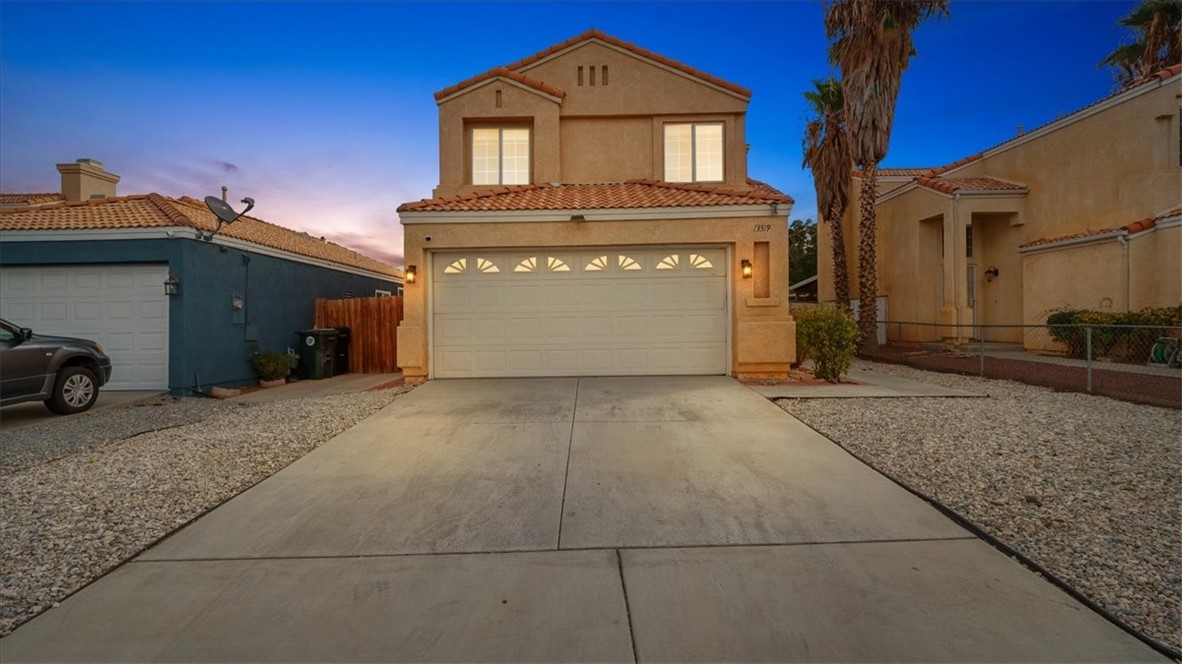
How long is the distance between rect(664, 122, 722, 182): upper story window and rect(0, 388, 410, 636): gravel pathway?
30.1 feet

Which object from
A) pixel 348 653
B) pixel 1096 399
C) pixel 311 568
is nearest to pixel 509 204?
pixel 311 568

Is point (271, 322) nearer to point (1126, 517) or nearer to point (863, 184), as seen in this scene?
A: point (1126, 517)

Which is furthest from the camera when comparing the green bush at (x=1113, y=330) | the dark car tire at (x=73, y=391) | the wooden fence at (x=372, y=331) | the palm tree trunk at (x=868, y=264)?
the palm tree trunk at (x=868, y=264)

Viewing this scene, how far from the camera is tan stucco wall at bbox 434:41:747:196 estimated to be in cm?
1373

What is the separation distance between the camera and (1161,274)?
12891 mm

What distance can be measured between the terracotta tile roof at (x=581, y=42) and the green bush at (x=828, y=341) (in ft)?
21.5

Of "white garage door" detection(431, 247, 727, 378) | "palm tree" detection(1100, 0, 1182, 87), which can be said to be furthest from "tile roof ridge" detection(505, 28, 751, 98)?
"palm tree" detection(1100, 0, 1182, 87)

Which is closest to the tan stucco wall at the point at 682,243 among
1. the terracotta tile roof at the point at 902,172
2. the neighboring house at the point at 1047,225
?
the neighboring house at the point at 1047,225

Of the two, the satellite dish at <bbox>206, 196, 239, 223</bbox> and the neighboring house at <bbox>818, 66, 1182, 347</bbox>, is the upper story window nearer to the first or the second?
the neighboring house at <bbox>818, 66, 1182, 347</bbox>

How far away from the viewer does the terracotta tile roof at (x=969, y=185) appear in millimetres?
16828

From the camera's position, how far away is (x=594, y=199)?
1107cm

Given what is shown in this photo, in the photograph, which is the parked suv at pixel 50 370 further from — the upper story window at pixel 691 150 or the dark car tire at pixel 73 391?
the upper story window at pixel 691 150

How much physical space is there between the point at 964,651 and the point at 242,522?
4653 millimetres

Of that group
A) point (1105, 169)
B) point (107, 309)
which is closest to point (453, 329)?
point (107, 309)
